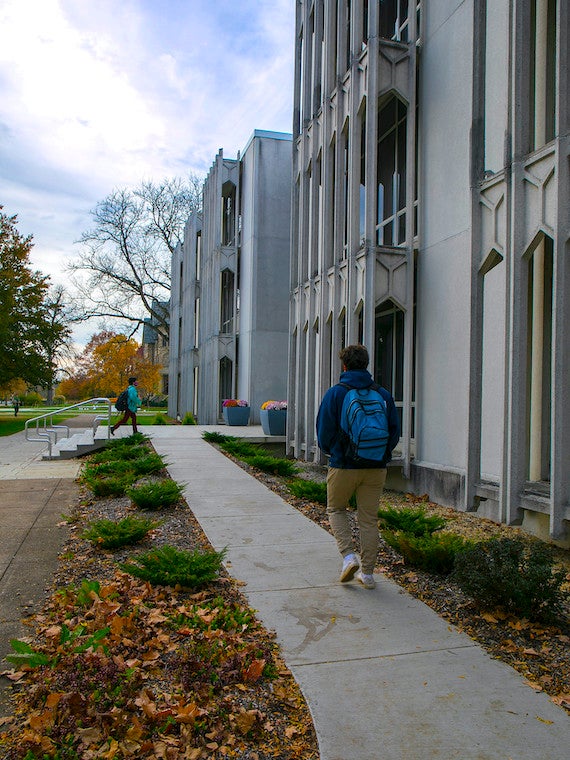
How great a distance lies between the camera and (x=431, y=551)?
18.1 feet

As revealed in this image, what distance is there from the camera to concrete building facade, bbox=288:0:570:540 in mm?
6887

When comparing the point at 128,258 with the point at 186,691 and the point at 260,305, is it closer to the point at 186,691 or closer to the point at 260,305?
the point at 260,305

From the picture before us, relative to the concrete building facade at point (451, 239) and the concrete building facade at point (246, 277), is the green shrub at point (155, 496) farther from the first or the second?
the concrete building facade at point (246, 277)

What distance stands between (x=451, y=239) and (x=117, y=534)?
6.67 metres

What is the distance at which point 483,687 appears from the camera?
3.52m

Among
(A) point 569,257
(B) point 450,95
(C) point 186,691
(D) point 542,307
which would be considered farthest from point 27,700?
(B) point 450,95

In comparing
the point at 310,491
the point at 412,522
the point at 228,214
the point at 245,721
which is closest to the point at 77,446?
the point at 310,491

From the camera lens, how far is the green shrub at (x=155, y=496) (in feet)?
26.5

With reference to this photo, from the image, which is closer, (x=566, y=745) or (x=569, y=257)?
(x=566, y=745)

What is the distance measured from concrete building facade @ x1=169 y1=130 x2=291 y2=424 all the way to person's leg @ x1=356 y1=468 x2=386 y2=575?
17.1 metres

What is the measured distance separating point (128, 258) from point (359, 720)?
48.5m

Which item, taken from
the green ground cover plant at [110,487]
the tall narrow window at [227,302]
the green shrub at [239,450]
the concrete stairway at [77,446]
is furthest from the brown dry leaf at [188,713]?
the tall narrow window at [227,302]

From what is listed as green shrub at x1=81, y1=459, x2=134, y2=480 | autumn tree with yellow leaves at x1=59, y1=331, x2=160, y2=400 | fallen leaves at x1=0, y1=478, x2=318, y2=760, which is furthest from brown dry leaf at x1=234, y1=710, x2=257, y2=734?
autumn tree with yellow leaves at x1=59, y1=331, x2=160, y2=400

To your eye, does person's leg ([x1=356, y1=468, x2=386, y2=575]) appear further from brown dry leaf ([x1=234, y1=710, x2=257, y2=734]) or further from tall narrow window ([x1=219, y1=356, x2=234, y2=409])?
tall narrow window ([x1=219, y1=356, x2=234, y2=409])
